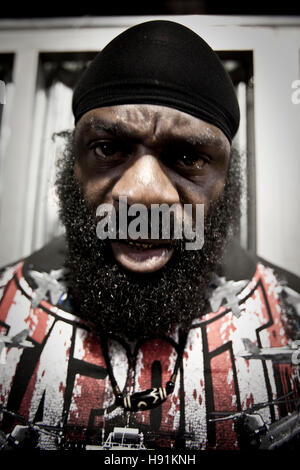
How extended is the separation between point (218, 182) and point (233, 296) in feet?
0.84

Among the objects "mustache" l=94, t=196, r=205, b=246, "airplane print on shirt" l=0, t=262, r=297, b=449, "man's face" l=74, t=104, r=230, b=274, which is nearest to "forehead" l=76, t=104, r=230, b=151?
"man's face" l=74, t=104, r=230, b=274

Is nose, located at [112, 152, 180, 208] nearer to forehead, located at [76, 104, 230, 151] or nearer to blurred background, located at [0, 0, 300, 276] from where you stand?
forehead, located at [76, 104, 230, 151]

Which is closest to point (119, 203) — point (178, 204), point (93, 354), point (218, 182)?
point (178, 204)

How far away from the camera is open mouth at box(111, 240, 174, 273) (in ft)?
1.91

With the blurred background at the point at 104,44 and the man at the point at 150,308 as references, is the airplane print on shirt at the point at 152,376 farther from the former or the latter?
the blurred background at the point at 104,44

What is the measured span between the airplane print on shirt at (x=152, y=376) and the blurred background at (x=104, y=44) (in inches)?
7.7

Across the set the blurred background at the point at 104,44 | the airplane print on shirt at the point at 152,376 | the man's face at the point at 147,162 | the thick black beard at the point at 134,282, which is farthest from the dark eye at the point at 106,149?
the airplane print on shirt at the point at 152,376

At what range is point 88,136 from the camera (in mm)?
587

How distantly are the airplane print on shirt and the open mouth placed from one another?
17 cm

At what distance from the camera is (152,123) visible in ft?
1.77

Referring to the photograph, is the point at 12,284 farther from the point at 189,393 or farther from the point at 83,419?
the point at 189,393

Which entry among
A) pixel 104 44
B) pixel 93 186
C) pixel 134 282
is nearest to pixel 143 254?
pixel 134 282

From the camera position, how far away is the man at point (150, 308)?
1.80 ft

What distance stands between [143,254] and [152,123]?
0.79 feet
